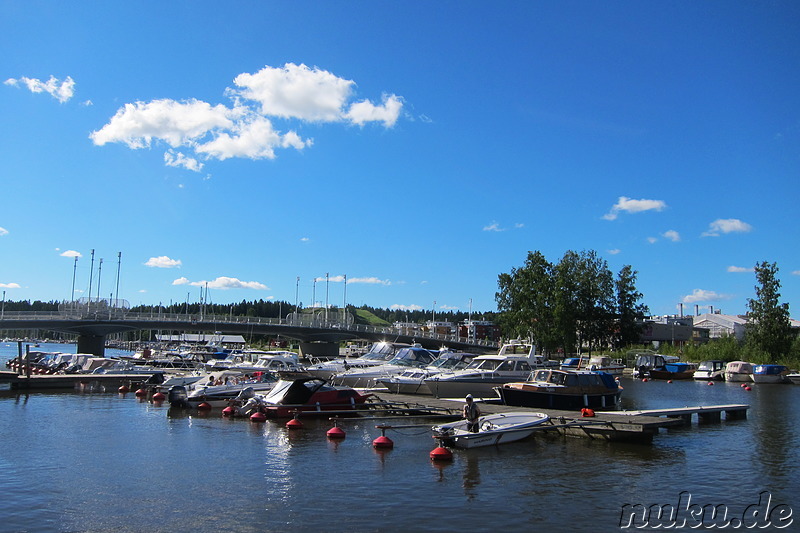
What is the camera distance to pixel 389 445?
24484 millimetres

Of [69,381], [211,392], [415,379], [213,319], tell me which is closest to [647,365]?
[415,379]

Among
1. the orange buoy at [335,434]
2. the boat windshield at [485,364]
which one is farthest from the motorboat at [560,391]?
the orange buoy at [335,434]

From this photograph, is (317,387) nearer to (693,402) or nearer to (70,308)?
(693,402)

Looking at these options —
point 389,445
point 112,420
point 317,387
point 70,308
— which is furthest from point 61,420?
point 70,308

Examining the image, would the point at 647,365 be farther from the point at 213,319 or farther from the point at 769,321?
the point at 213,319

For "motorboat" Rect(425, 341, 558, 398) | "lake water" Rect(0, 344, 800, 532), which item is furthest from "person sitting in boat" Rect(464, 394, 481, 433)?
"motorboat" Rect(425, 341, 558, 398)

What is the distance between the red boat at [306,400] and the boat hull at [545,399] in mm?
8048

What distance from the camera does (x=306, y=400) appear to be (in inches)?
1310

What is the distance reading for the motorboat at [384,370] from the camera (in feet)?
152

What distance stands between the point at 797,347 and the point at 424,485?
285 ft

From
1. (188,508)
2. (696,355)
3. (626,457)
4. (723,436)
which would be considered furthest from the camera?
(696,355)

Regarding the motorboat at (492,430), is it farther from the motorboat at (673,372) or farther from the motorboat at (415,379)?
the motorboat at (673,372)

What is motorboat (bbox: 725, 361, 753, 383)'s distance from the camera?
75438mm

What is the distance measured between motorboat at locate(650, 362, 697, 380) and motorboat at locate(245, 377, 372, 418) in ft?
185
